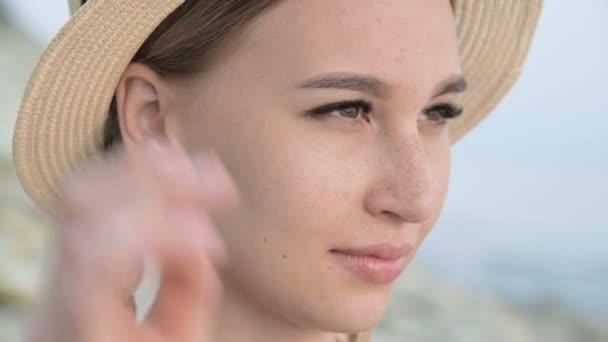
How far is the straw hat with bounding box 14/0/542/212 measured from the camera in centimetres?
156

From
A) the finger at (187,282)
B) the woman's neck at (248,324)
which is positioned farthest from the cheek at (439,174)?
the finger at (187,282)

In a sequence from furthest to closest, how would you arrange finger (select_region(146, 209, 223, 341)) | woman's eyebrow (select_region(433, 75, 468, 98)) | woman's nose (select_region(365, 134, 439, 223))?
woman's eyebrow (select_region(433, 75, 468, 98)) → woman's nose (select_region(365, 134, 439, 223)) → finger (select_region(146, 209, 223, 341))

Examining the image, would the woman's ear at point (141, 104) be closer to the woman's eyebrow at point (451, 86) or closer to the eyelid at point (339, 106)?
the eyelid at point (339, 106)

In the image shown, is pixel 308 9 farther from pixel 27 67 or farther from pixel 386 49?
pixel 27 67

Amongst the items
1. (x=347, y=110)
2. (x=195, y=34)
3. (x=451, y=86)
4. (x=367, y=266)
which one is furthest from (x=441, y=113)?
(x=195, y=34)

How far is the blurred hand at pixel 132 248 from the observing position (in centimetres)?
82

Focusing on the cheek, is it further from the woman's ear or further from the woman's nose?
the woman's ear

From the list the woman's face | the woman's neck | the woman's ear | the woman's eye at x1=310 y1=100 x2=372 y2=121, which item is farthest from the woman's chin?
the woman's ear

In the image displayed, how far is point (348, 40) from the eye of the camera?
1496mm

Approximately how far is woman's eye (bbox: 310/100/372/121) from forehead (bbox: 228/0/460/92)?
0.05 metres

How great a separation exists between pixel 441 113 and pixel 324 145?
286 millimetres

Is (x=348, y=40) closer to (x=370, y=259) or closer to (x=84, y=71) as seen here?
(x=370, y=259)

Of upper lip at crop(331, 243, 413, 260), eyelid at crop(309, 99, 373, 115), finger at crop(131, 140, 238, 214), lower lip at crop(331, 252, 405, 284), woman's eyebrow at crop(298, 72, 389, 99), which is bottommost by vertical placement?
finger at crop(131, 140, 238, 214)

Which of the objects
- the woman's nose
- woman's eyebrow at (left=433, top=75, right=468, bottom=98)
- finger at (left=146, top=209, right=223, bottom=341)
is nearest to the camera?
finger at (left=146, top=209, right=223, bottom=341)
